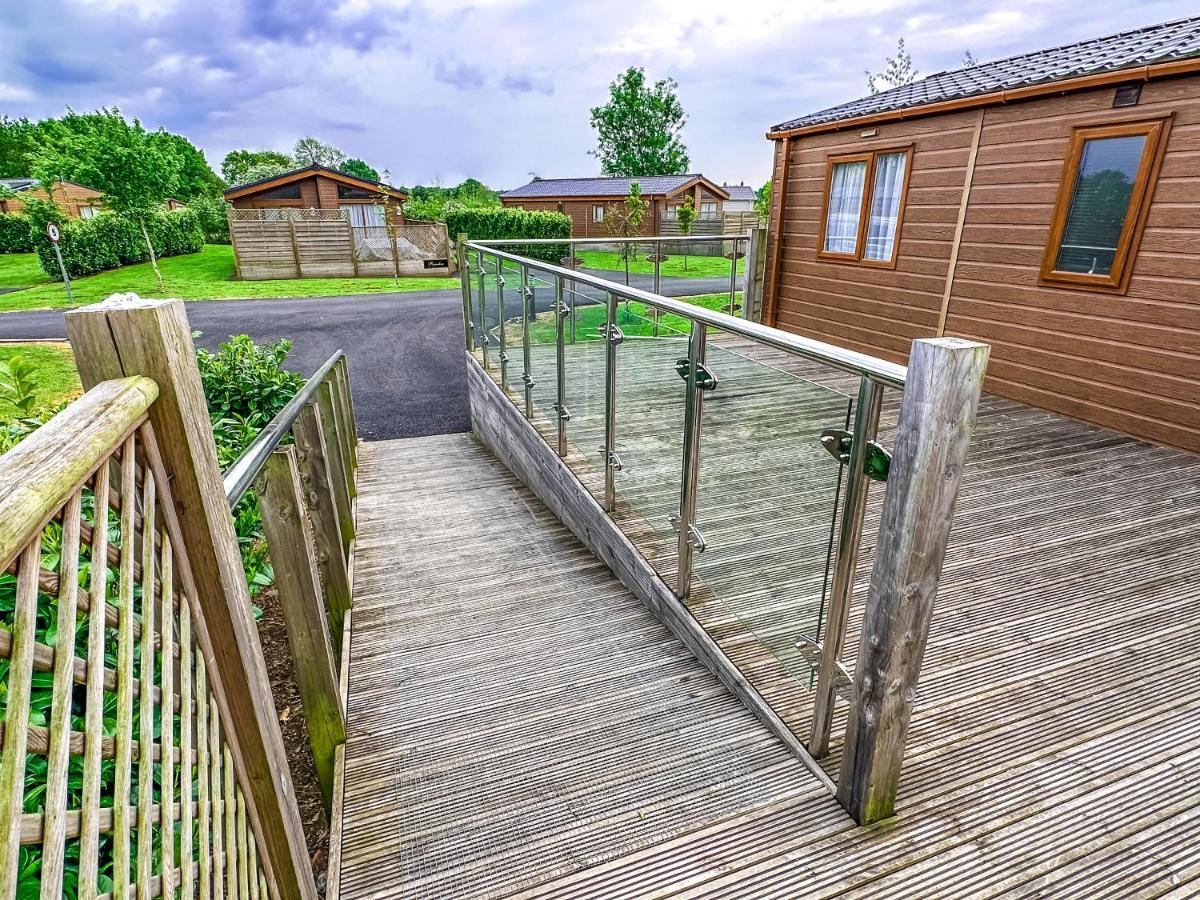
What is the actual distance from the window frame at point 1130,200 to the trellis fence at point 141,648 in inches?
204

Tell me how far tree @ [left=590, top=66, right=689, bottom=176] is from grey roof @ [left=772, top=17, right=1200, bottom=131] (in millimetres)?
41656

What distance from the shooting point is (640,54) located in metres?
44.4

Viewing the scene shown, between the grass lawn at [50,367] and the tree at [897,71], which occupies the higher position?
the tree at [897,71]

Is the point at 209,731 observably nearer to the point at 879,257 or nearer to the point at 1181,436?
the point at 1181,436

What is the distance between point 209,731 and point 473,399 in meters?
5.63

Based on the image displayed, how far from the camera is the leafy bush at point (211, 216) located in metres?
23.7

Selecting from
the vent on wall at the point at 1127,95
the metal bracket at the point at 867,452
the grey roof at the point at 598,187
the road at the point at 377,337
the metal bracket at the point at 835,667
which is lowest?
the road at the point at 377,337

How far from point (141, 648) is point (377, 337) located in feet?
32.9

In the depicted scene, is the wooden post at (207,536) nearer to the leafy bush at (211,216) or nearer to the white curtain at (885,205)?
the white curtain at (885,205)

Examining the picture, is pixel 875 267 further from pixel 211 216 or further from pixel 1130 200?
pixel 211 216

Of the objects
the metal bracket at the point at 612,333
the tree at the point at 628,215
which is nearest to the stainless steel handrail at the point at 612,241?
the metal bracket at the point at 612,333

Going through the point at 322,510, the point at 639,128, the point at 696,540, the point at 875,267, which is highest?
the point at 639,128

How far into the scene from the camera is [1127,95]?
154 inches

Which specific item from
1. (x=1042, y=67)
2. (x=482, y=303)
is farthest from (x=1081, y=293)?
(x=482, y=303)
